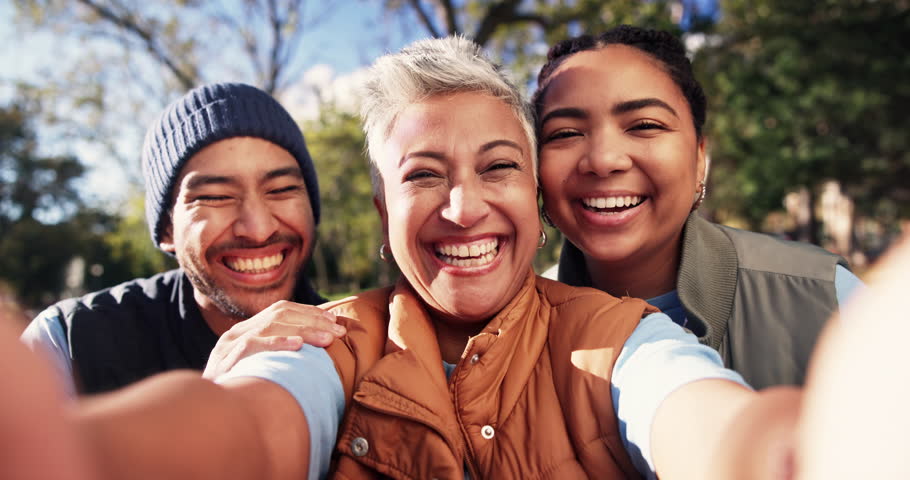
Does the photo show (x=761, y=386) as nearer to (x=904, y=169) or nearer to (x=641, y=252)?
(x=641, y=252)

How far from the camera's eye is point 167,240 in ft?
10.9

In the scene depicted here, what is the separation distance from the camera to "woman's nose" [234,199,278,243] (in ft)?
9.37

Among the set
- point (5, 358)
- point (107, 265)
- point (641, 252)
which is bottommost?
point (107, 265)

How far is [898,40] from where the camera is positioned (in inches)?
728

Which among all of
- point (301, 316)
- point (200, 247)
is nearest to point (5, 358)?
point (301, 316)

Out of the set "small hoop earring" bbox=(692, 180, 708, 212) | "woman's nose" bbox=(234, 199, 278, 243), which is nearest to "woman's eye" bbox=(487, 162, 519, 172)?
"small hoop earring" bbox=(692, 180, 708, 212)

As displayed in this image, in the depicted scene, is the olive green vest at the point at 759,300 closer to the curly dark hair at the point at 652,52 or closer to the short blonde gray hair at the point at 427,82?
the curly dark hair at the point at 652,52

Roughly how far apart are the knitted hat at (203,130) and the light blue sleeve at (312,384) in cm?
166

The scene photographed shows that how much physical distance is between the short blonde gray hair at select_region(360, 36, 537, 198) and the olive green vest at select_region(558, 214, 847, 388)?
0.98 metres

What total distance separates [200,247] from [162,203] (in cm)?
43

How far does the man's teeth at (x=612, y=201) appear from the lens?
262 cm

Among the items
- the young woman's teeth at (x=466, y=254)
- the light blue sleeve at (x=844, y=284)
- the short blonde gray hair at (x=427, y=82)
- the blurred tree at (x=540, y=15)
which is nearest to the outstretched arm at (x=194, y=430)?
the young woman's teeth at (x=466, y=254)

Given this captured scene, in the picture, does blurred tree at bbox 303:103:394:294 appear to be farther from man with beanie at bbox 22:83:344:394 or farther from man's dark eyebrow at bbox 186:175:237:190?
man's dark eyebrow at bbox 186:175:237:190

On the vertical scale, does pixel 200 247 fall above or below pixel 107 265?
above
